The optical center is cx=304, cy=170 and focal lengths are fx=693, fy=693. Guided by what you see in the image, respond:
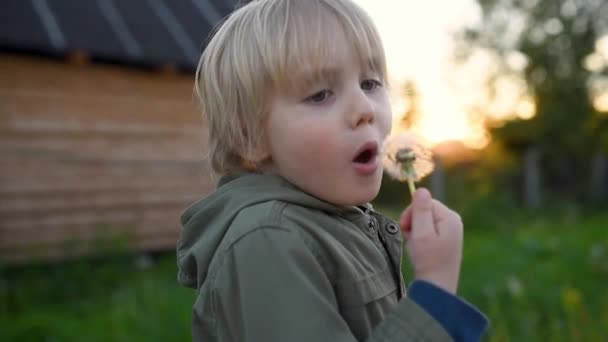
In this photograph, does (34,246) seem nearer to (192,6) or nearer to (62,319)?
(62,319)

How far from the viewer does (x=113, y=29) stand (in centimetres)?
677

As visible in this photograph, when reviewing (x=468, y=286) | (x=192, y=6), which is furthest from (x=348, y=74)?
(x=192, y=6)

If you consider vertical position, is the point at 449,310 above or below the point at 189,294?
above

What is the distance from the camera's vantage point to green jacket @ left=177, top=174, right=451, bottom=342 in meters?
1.00

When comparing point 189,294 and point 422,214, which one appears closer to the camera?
point 422,214

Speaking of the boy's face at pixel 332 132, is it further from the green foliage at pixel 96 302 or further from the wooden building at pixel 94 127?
the wooden building at pixel 94 127

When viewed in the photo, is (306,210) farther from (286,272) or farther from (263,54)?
(263,54)

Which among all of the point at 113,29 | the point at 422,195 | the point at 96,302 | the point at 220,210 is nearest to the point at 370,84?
the point at 422,195

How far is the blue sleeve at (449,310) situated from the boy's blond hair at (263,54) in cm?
38

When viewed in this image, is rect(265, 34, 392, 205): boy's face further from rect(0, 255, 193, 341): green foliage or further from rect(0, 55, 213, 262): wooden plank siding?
rect(0, 55, 213, 262): wooden plank siding

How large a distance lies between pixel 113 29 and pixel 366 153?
6099 millimetres

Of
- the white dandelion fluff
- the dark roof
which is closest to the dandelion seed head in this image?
the white dandelion fluff

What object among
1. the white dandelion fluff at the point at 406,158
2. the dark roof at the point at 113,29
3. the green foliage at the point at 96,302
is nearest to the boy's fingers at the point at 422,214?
the white dandelion fluff at the point at 406,158

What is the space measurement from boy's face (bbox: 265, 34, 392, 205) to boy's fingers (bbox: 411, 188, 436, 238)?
78mm
